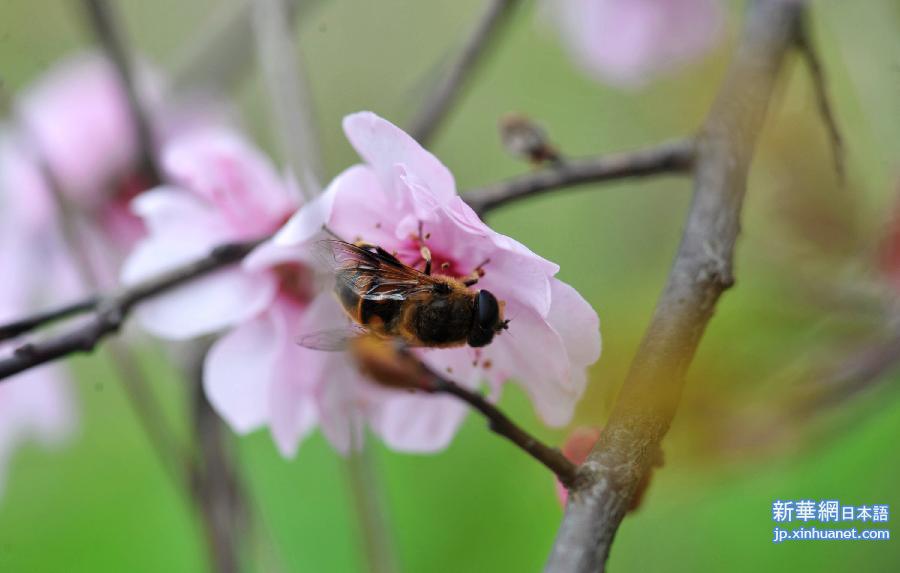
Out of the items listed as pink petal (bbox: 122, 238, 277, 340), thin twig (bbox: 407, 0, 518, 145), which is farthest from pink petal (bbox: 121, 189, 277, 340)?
thin twig (bbox: 407, 0, 518, 145)

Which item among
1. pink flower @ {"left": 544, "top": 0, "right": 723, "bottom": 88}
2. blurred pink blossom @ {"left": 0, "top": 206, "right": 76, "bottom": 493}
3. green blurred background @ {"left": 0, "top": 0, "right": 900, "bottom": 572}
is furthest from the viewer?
pink flower @ {"left": 544, "top": 0, "right": 723, "bottom": 88}

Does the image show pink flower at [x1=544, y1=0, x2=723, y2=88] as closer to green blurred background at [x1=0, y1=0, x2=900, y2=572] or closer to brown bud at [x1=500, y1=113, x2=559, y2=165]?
green blurred background at [x1=0, y1=0, x2=900, y2=572]

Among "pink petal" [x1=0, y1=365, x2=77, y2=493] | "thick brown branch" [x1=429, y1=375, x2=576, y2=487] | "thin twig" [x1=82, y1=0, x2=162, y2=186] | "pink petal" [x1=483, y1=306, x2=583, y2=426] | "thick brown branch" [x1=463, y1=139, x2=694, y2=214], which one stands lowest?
"thick brown branch" [x1=429, y1=375, x2=576, y2=487]

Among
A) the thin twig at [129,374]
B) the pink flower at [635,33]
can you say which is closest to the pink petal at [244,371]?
the thin twig at [129,374]

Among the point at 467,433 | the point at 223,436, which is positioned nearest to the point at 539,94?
the point at 467,433

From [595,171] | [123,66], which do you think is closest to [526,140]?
[595,171]

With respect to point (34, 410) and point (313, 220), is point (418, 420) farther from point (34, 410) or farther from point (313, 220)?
point (34, 410)

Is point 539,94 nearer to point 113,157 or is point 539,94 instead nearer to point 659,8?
point 659,8
